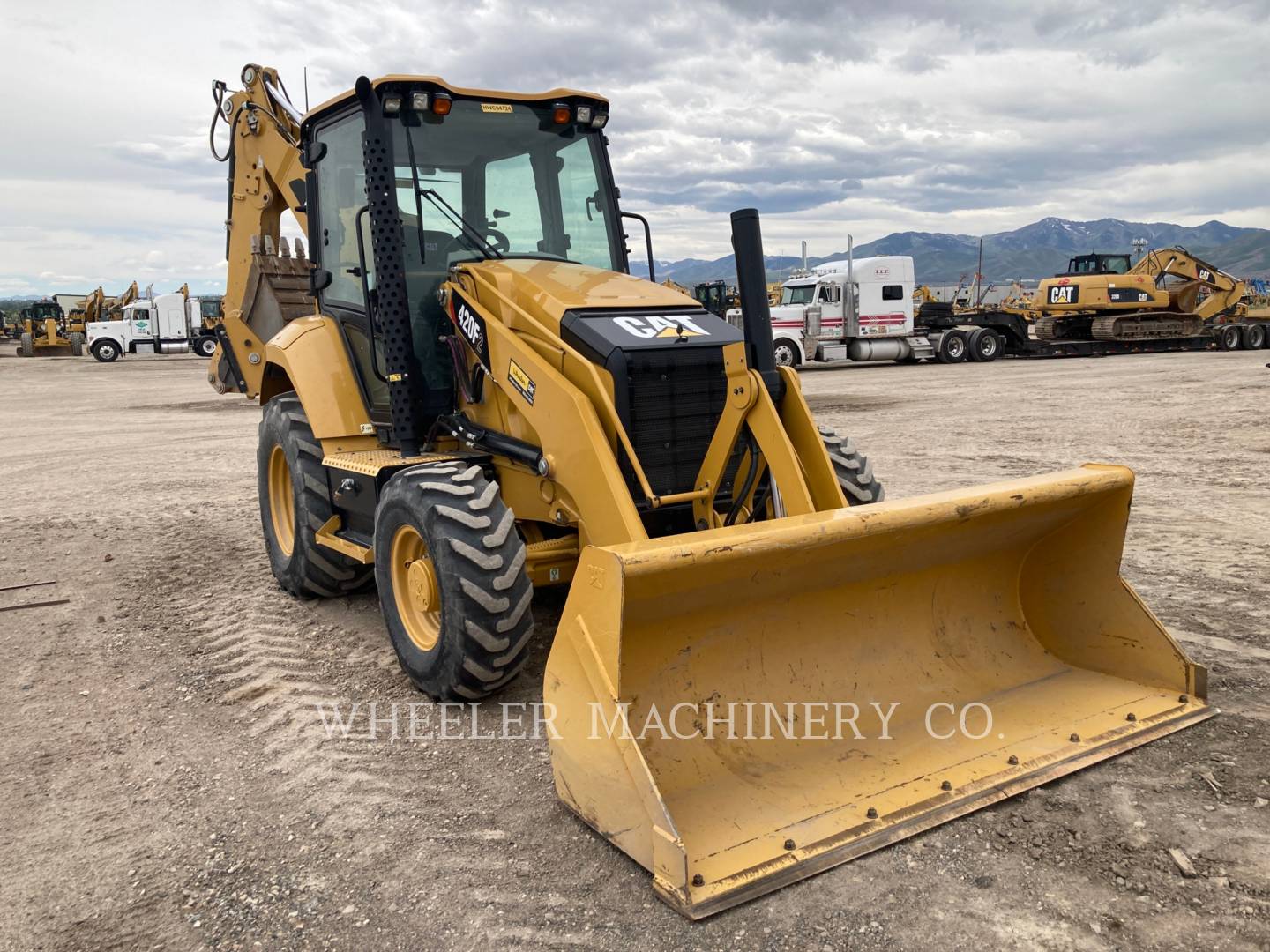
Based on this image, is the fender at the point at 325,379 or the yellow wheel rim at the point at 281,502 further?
the yellow wheel rim at the point at 281,502

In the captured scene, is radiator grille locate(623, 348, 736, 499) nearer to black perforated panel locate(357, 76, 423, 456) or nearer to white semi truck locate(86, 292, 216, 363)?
black perforated panel locate(357, 76, 423, 456)

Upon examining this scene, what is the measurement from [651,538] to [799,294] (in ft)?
75.6

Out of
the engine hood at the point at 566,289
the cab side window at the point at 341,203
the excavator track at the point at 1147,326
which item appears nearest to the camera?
the engine hood at the point at 566,289

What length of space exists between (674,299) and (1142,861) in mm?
3169

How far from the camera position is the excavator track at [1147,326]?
2803cm

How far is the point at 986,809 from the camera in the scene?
3398 millimetres

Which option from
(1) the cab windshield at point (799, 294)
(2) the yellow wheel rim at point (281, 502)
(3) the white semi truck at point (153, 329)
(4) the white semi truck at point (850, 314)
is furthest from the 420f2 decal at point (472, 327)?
(3) the white semi truck at point (153, 329)

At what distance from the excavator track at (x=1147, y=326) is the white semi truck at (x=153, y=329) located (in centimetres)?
3341

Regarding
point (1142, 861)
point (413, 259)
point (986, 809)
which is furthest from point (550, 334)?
point (1142, 861)

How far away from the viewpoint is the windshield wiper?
204 inches

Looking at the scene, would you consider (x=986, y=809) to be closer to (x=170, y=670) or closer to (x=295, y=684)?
(x=295, y=684)

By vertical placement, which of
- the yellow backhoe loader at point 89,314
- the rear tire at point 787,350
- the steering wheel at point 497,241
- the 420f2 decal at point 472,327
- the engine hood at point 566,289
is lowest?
the rear tire at point 787,350

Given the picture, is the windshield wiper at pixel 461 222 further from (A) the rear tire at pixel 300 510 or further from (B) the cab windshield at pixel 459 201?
(A) the rear tire at pixel 300 510

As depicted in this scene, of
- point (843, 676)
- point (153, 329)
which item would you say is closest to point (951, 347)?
point (843, 676)
